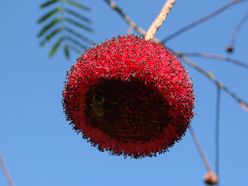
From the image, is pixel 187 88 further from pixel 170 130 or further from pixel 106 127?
pixel 106 127

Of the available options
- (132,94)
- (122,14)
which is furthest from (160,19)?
(122,14)


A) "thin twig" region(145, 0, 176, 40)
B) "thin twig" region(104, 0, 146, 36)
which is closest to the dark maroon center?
"thin twig" region(145, 0, 176, 40)

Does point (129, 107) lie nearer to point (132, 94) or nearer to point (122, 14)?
point (132, 94)

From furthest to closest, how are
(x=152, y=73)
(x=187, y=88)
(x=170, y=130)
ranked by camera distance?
(x=170, y=130) → (x=187, y=88) → (x=152, y=73)

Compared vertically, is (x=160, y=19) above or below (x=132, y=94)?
above

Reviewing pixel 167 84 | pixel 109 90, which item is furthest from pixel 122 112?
pixel 167 84

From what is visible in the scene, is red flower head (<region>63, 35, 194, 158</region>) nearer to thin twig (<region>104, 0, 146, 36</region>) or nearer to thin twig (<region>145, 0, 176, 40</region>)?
thin twig (<region>145, 0, 176, 40</region>)

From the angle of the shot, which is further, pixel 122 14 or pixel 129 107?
pixel 129 107
